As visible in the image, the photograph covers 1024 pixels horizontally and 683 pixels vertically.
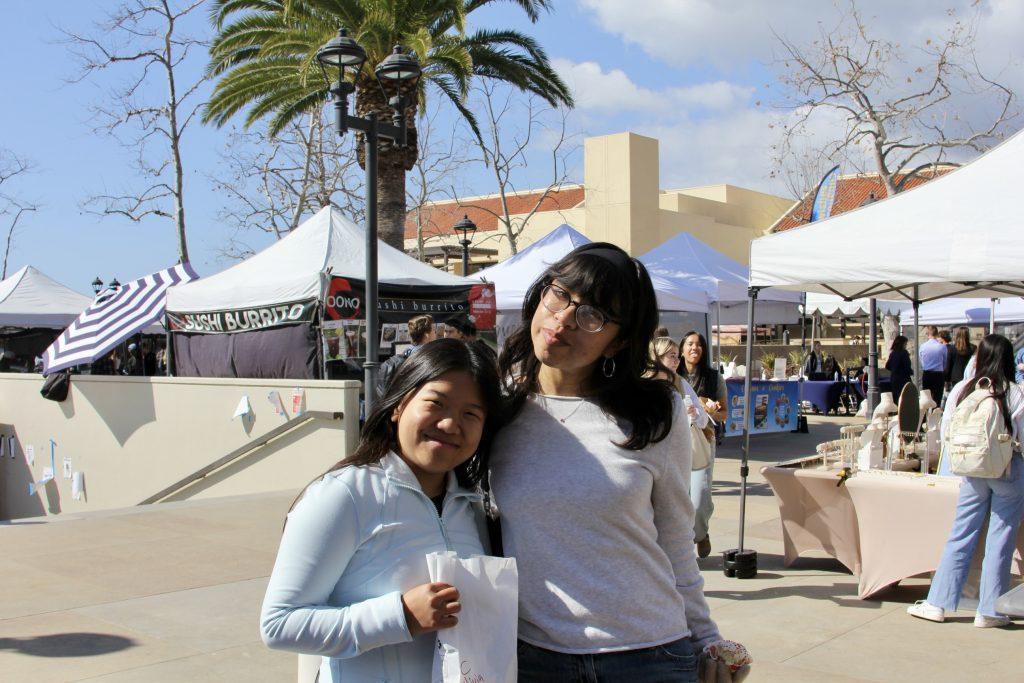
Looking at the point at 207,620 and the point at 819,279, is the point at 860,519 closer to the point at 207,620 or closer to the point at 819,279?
the point at 819,279

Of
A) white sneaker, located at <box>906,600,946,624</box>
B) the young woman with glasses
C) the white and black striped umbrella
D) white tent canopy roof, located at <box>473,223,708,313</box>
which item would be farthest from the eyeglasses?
the white and black striped umbrella

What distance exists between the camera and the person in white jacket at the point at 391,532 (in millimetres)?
1801

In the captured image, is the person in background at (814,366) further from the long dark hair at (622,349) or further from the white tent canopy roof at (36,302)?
the long dark hair at (622,349)

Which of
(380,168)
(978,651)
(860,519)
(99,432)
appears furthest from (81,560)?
(380,168)

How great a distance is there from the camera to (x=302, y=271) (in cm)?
1329

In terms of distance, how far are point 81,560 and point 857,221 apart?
6.59 metres

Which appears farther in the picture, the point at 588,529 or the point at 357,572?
the point at 588,529

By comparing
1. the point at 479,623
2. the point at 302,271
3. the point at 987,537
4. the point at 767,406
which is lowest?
the point at 987,537

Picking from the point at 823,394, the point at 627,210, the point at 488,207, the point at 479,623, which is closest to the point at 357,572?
the point at 479,623

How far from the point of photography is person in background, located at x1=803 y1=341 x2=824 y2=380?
23734 mm

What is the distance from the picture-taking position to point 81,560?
7.66m

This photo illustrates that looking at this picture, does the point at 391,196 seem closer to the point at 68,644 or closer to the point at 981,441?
the point at 68,644

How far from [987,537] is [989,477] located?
0.46 meters

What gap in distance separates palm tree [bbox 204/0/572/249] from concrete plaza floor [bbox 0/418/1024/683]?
9.68 metres
